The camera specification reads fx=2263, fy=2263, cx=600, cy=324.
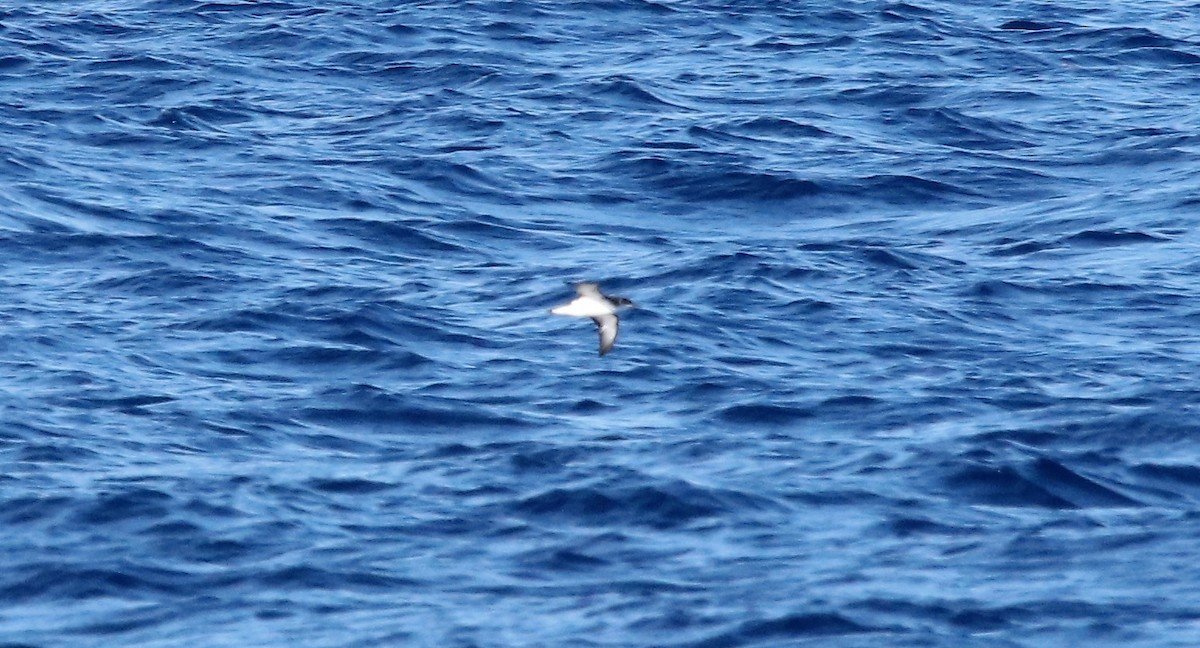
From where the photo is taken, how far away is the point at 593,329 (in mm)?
20422

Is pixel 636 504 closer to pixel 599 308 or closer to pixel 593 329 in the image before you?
pixel 599 308

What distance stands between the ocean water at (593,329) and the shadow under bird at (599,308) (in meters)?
1.06

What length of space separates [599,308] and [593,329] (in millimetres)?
4316

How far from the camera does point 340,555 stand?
15391mm

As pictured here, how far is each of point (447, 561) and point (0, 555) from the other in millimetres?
3031

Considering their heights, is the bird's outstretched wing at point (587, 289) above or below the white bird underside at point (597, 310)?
above

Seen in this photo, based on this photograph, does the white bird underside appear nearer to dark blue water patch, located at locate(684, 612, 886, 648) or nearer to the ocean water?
the ocean water

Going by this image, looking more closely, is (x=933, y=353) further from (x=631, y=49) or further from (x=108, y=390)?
(x=631, y=49)

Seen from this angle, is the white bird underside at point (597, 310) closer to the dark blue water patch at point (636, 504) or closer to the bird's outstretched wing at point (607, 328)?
the bird's outstretched wing at point (607, 328)

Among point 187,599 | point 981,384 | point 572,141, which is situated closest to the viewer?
point 187,599

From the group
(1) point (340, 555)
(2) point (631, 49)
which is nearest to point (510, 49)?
(2) point (631, 49)

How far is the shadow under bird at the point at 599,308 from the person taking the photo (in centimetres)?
1573

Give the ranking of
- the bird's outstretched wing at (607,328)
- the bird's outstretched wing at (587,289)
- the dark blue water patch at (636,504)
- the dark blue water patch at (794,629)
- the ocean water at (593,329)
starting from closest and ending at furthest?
the dark blue water patch at (794,629) < the ocean water at (593,329) < the bird's outstretched wing at (587,289) < the dark blue water patch at (636,504) < the bird's outstretched wing at (607,328)

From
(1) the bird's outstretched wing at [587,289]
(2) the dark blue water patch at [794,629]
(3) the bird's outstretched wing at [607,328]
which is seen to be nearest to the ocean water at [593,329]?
(2) the dark blue water patch at [794,629]
